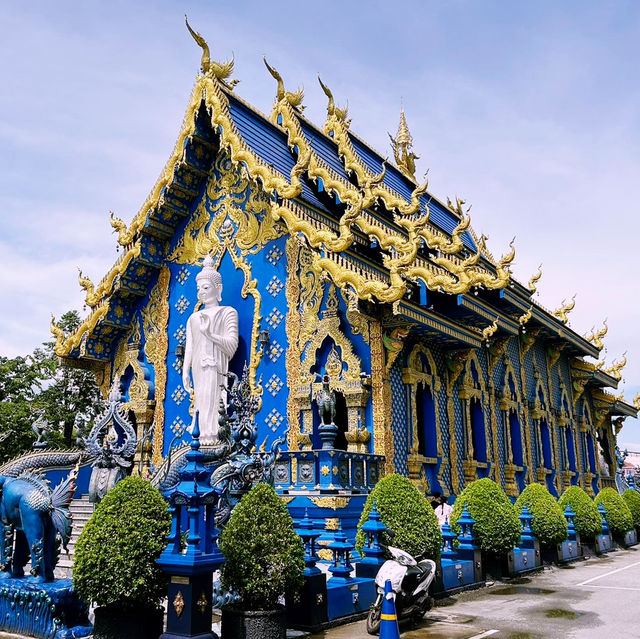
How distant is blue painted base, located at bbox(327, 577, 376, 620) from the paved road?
174mm

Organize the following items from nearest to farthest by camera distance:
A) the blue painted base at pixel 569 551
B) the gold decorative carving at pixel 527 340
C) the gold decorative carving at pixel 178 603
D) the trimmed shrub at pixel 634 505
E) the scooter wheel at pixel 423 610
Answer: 1. the gold decorative carving at pixel 178 603
2. the scooter wheel at pixel 423 610
3. the blue painted base at pixel 569 551
4. the gold decorative carving at pixel 527 340
5. the trimmed shrub at pixel 634 505

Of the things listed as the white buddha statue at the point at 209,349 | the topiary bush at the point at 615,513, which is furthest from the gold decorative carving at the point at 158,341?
the topiary bush at the point at 615,513

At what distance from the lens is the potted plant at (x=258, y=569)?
20.0 feet

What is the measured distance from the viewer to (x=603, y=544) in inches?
643

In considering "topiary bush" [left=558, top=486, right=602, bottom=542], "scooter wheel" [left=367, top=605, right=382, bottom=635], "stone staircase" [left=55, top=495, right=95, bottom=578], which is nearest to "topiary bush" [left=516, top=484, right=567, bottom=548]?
"topiary bush" [left=558, top=486, right=602, bottom=542]

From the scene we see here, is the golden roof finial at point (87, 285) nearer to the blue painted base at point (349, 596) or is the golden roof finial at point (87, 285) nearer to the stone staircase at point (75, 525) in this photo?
the stone staircase at point (75, 525)

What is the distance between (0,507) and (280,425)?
5.59m

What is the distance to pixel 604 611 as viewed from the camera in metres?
8.28

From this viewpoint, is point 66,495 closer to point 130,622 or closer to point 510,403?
point 130,622

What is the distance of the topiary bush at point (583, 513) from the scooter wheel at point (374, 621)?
9.33 meters

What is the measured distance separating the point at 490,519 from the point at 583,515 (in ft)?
18.9

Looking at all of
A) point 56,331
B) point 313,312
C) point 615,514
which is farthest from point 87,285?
point 615,514

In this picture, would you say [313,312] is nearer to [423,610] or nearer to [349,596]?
[349,596]

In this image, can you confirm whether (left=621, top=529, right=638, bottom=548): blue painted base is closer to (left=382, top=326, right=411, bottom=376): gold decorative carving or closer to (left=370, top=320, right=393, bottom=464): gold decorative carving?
(left=370, top=320, right=393, bottom=464): gold decorative carving
